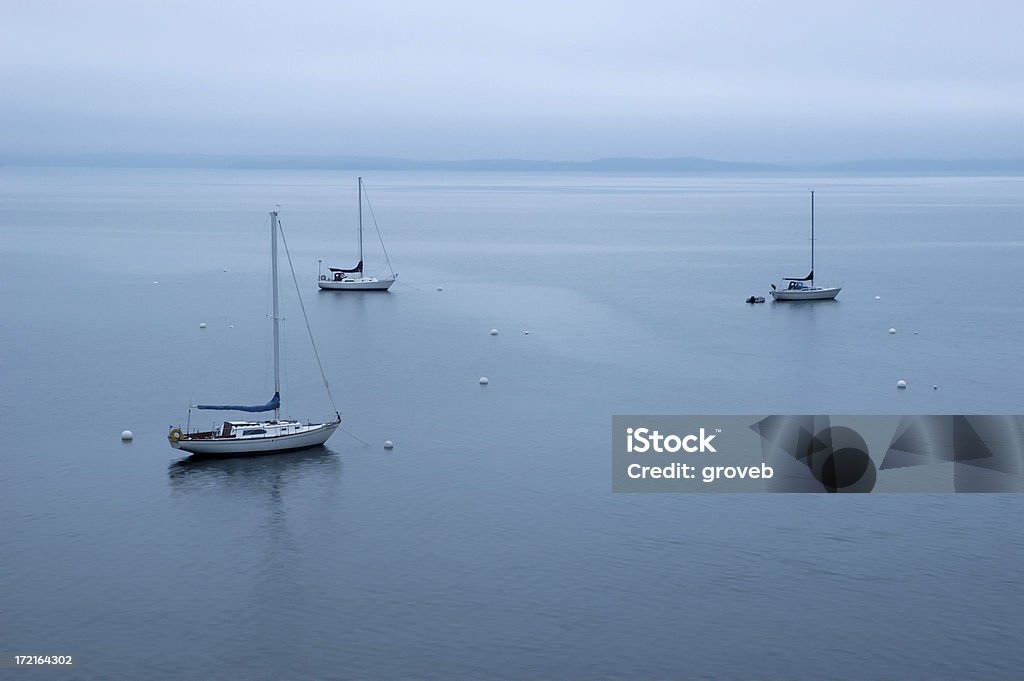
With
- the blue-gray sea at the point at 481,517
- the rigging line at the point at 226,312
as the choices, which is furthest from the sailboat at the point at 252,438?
the rigging line at the point at 226,312

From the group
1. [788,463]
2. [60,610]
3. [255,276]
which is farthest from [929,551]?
[255,276]

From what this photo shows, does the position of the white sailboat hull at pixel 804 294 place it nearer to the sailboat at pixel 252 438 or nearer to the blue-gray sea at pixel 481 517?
the blue-gray sea at pixel 481 517

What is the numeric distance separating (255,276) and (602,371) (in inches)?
2526

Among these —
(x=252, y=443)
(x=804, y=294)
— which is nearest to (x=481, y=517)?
(x=252, y=443)

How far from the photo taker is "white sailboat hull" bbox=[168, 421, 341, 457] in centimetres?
5138

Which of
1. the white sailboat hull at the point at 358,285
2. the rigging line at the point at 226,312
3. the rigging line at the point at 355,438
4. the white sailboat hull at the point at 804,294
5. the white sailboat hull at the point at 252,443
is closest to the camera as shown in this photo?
the white sailboat hull at the point at 252,443

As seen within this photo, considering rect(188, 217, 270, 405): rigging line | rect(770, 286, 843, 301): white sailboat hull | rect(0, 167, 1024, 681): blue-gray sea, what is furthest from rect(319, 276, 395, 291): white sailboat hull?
rect(770, 286, 843, 301): white sailboat hull

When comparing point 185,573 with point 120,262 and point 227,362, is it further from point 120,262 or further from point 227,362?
point 120,262

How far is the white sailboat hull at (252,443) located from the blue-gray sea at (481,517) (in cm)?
69
